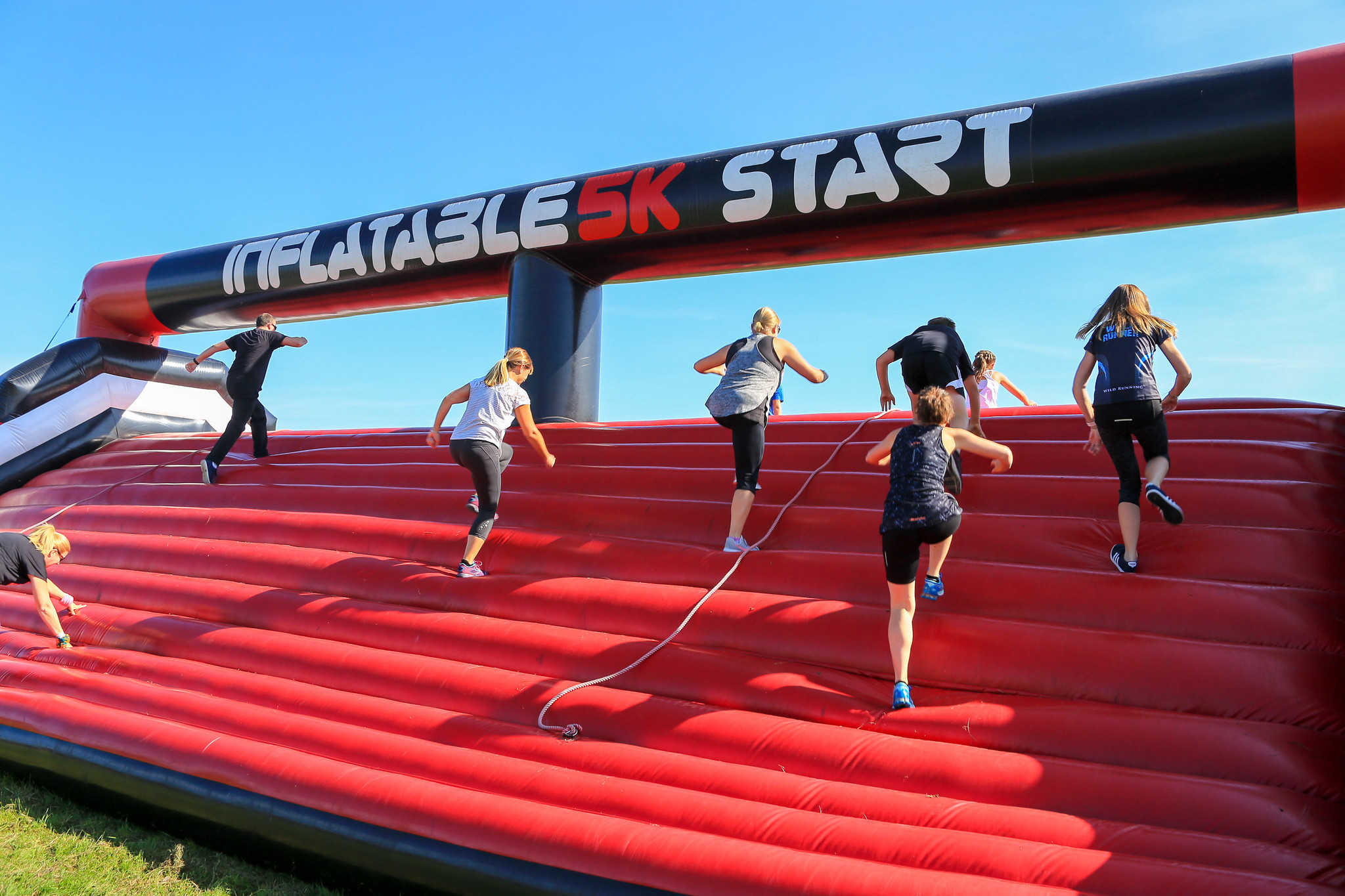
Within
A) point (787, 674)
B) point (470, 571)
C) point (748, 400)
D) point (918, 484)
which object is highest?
point (748, 400)

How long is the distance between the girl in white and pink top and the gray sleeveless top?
261 centimetres

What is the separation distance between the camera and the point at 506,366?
4.41m

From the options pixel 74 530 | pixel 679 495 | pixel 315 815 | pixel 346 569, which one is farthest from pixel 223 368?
pixel 315 815

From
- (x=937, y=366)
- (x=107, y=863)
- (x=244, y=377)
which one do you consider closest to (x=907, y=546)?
(x=937, y=366)

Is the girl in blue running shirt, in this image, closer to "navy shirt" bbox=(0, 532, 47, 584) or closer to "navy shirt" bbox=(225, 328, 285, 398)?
"navy shirt" bbox=(0, 532, 47, 584)

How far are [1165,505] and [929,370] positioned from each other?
4.18 ft

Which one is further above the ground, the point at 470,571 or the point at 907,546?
the point at 907,546

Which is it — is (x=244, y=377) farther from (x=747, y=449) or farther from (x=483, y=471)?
(x=747, y=449)

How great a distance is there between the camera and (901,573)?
9.55 feet

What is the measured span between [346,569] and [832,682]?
2.66 m

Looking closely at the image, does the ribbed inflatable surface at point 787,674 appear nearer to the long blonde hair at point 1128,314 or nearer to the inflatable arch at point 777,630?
the inflatable arch at point 777,630

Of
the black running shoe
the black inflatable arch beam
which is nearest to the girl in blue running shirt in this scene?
the black running shoe

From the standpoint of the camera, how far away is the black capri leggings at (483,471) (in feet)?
13.5

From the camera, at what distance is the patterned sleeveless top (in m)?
2.92
